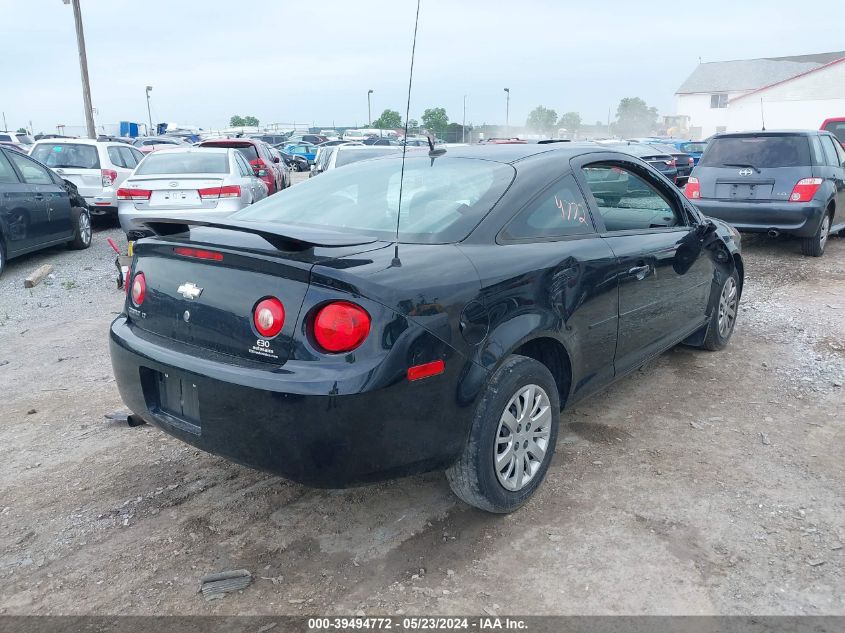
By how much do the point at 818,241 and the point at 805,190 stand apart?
802 mm

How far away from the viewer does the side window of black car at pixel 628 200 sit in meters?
3.82

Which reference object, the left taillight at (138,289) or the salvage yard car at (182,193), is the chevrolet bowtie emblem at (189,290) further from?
the salvage yard car at (182,193)

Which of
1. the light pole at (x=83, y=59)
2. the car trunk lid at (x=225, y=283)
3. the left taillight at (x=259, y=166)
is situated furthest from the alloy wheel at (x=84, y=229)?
the light pole at (x=83, y=59)

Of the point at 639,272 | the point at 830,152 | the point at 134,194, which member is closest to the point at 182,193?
the point at 134,194

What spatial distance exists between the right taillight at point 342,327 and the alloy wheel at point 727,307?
356 centimetres

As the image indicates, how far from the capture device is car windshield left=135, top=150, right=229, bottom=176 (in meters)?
9.75

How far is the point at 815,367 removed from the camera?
16.6 feet

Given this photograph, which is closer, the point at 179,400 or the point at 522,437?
the point at 179,400

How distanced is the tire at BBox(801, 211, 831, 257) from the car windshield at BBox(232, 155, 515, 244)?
7.17 metres

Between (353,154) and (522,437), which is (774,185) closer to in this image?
(353,154)

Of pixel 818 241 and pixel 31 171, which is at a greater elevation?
pixel 31 171

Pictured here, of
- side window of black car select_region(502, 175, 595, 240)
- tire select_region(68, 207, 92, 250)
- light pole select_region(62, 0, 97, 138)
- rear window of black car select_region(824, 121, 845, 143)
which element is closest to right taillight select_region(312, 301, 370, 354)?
side window of black car select_region(502, 175, 595, 240)

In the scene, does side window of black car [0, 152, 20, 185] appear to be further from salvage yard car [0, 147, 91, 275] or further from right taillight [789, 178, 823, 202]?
right taillight [789, 178, 823, 202]

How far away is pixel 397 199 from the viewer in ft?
11.4
